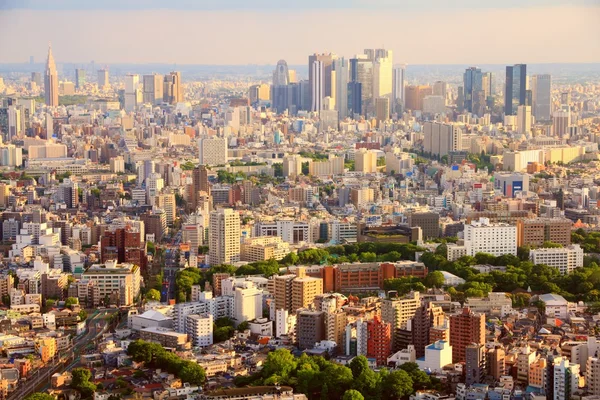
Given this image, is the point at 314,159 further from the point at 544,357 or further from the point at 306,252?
the point at 544,357

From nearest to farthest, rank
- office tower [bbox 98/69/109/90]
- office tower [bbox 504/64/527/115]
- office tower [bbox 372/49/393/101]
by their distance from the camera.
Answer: office tower [bbox 98/69/109/90], office tower [bbox 504/64/527/115], office tower [bbox 372/49/393/101]

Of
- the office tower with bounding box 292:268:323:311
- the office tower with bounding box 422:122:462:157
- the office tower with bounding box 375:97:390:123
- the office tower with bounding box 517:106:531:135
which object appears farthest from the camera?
the office tower with bounding box 375:97:390:123

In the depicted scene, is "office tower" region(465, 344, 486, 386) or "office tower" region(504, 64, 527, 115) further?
"office tower" region(504, 64, 527, 115)

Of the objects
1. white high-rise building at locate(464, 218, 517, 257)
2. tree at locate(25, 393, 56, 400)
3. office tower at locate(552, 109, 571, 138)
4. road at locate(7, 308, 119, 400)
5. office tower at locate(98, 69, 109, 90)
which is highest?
office tower at locate(98, 69, 109, 90)

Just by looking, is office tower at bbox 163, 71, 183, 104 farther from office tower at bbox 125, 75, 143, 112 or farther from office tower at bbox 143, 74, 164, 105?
office tower at bbox 125, 75, 143, 112

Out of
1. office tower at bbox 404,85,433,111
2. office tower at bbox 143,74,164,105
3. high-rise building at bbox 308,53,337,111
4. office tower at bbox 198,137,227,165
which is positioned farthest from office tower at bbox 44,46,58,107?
office tower at bbox 404,85,433,111

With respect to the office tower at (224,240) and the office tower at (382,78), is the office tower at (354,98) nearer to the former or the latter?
the office tower at (382,78)

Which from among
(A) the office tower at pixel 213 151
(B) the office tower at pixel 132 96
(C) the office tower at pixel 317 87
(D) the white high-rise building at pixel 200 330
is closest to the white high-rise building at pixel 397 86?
(C) the office tower at pixel 317 87
